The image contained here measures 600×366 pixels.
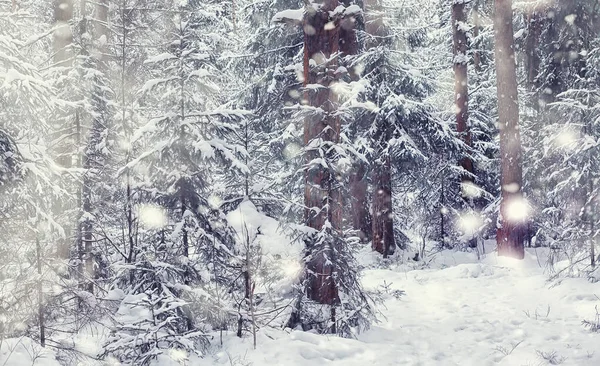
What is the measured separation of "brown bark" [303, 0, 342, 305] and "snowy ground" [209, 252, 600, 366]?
1.15 meters

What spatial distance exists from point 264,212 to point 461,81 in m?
10.5

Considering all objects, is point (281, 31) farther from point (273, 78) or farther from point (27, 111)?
point (27, 111)

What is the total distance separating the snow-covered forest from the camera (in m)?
7.15

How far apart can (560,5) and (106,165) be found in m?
12.1

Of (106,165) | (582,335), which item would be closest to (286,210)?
(582,335)

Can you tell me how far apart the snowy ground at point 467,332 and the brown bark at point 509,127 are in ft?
4.08

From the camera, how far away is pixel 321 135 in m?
8.74

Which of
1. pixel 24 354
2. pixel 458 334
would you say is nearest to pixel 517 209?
pixel 458 334

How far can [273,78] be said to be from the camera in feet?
51.6

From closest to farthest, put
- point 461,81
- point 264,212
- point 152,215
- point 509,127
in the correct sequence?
point 152,215 → point 264,212 → point 509,127 → point 461,81

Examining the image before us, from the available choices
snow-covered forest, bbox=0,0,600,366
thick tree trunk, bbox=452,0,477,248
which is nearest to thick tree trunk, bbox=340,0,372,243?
snow-covered forest, bbox=0,0,600,366

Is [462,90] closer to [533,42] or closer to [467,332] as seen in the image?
[533,42]

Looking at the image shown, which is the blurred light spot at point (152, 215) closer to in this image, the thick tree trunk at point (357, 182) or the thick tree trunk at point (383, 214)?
the thick tree trunk at point (357, 182)

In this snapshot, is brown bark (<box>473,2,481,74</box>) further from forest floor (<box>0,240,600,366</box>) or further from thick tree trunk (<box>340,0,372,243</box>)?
forest floor (<box>0,240,600,366</box>)
